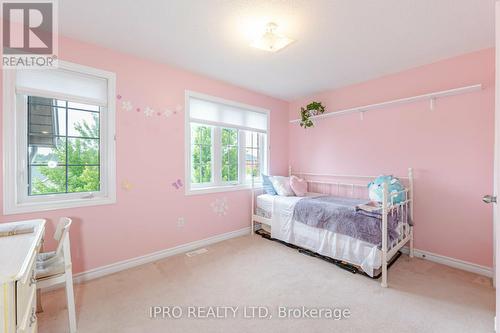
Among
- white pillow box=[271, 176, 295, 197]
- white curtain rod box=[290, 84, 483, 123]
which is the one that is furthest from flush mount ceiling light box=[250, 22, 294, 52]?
white pillow box=[271, 176, 295, 197]

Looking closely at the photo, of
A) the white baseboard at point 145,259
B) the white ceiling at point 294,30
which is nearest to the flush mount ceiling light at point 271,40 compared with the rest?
the white ceiling at point 294,30

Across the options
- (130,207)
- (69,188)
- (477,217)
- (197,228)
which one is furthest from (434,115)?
(69,188)

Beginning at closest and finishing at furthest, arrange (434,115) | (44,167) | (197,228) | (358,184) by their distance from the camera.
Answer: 1. (44,167)
2. (434,115)
3. (197,228)
4. (358,184)

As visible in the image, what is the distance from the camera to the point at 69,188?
2133 mm

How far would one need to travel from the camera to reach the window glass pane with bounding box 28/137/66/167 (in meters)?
1.96

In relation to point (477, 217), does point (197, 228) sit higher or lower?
lower

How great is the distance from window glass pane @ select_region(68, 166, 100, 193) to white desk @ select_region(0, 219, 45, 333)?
3.35ft

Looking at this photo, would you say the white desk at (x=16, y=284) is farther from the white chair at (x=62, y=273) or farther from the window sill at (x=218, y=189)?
the window sill at (x=218, y=189)

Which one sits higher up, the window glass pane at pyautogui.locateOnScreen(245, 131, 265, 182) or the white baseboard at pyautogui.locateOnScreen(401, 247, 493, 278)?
the window glass pane at pyautogui.locateOnScreen(245, 131, 265, 182)

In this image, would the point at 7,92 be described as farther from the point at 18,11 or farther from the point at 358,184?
the point at 358,184

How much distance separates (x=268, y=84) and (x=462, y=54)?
2.14 meters

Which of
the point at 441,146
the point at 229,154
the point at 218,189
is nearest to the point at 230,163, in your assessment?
the point at 229,154

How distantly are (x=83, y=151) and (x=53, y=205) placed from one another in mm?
549

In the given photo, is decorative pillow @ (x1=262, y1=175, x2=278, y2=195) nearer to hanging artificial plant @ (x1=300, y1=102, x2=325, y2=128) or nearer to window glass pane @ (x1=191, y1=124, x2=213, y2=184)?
window glass pane @ (x1=191, y1=124, x2=213, y2=184)
